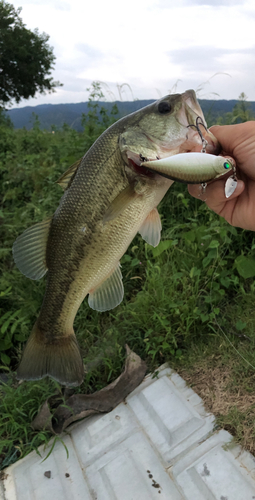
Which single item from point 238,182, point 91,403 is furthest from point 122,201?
point 91,403

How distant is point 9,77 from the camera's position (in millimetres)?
22609

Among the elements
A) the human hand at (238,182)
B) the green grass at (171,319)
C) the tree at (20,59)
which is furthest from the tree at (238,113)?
the tree at (20,59)

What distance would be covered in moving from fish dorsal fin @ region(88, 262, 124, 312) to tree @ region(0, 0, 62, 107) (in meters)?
24.7

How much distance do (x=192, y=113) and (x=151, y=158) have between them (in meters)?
0.24

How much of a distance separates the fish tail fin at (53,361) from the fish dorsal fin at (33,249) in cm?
34

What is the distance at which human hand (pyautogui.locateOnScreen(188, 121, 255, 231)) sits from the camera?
5.10ft

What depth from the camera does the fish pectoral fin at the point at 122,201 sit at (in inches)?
55.0

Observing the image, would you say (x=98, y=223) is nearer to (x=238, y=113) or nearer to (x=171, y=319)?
(x=171, y=319)

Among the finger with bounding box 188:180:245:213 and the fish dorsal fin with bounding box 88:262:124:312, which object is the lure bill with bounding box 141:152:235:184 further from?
the fish dorsal fin with bounding box 88:262:124:312

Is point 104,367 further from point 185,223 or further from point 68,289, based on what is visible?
point 185,223

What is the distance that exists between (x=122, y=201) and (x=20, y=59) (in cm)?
2519

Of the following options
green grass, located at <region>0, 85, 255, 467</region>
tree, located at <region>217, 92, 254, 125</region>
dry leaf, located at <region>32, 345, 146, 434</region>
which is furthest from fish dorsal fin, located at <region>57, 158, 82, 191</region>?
tree, located at <region>217, 92, 254, 125</region>

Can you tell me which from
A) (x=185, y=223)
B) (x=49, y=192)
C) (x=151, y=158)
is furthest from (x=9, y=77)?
(x=151, y=158)

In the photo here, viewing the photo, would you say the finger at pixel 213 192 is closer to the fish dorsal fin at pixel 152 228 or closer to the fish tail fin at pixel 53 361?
the fish dorsal fin at pixel 152 228
